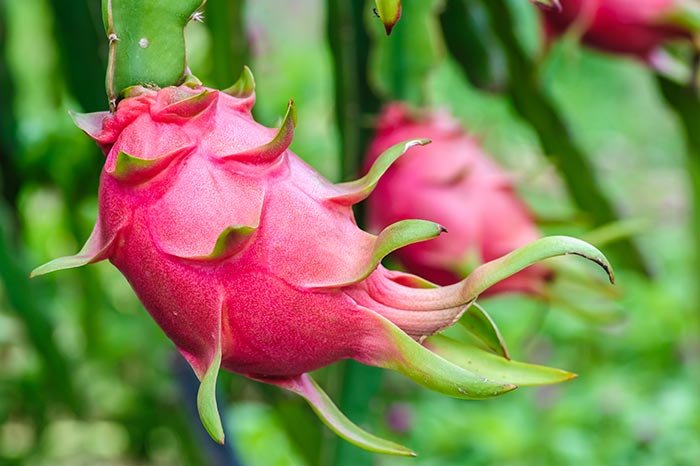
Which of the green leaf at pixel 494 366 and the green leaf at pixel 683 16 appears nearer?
the green leaf at pixel 494 366

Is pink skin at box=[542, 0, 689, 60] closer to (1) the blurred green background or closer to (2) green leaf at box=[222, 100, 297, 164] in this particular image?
(1) the blurred green background

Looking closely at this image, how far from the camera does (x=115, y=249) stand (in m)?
0.50

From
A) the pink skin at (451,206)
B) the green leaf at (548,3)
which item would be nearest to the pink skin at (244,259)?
the green leaf at (548,3)

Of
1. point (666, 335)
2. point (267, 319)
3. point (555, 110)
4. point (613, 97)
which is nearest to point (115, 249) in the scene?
point (267, 319)

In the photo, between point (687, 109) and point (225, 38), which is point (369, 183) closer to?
point (225, 38)

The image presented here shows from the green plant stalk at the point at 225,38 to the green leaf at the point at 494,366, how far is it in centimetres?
41

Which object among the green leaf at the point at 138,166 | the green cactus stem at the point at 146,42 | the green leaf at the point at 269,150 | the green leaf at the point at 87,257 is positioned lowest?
the green leaf at the point at 87,257

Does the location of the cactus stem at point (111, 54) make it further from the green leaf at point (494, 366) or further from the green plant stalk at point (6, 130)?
the green plant stalk at point (6, 130)

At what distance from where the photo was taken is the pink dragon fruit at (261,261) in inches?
18.7

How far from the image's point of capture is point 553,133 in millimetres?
1073

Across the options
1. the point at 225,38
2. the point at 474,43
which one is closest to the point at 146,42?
the point at 225,38

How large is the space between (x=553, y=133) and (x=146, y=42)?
62cm

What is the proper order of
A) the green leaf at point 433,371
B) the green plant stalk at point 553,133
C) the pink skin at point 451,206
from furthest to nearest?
the green plant stalk at point 553,133 → the pink skin at point 451,206 → the green leaf at point 433,371

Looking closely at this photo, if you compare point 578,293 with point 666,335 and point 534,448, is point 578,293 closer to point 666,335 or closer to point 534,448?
point 534,448
